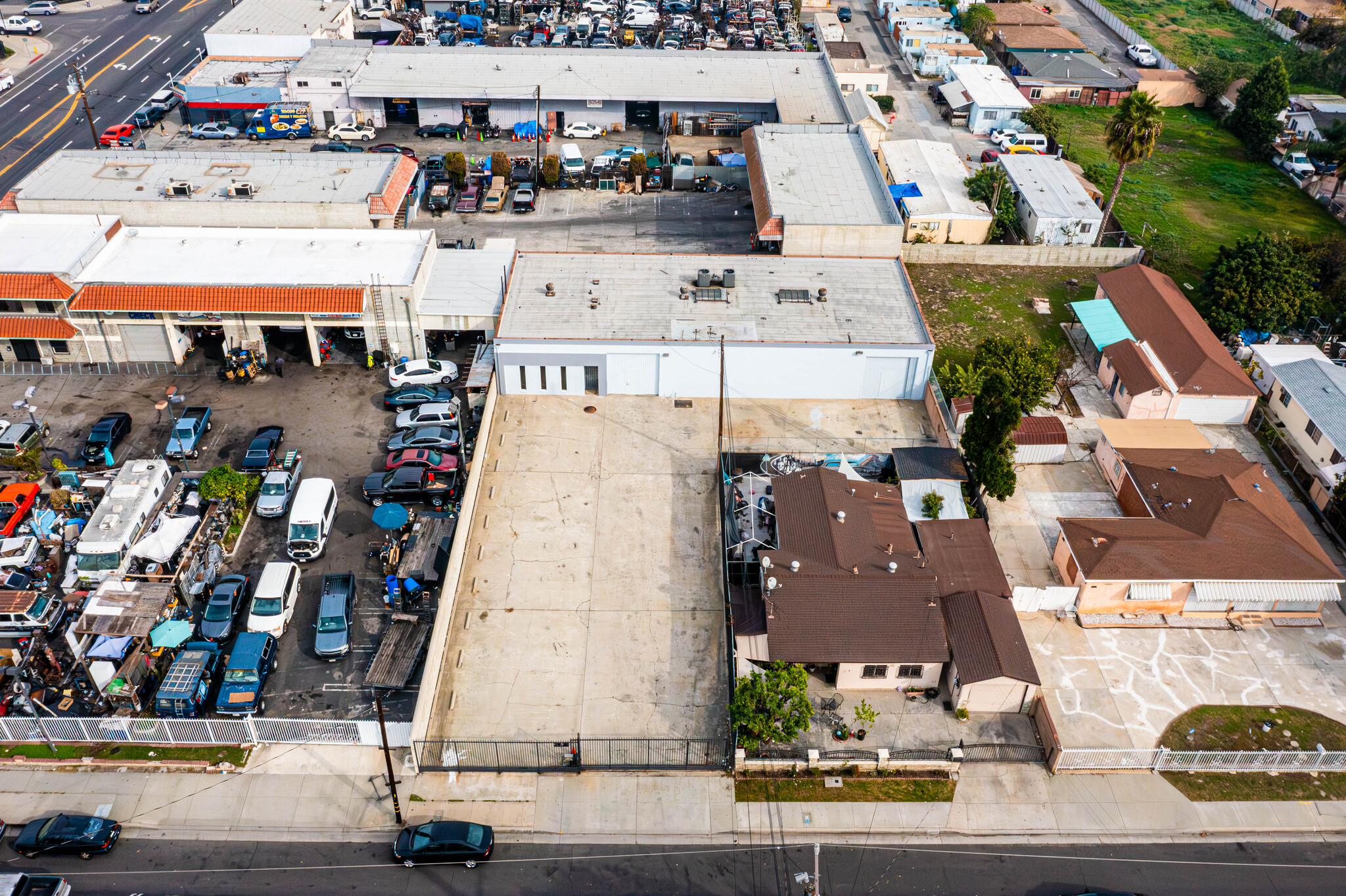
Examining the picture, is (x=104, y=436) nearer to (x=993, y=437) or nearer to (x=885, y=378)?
(x=885, y=378)

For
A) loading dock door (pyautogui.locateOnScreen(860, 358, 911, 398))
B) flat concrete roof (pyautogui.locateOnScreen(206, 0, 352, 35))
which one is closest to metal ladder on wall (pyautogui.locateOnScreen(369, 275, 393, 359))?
loading dock door (pyautogui.locateOnScreen(860, 358, 911, 398))

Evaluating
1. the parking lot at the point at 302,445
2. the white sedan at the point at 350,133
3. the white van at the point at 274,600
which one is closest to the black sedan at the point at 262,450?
the parking lot at the point at 302,445

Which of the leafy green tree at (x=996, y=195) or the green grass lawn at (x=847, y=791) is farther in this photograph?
the leafy green tree at (x=996, y=195)

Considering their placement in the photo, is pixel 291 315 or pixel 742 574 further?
pixel 291 315

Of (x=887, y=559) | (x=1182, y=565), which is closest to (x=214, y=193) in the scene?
(x=887, y=559)

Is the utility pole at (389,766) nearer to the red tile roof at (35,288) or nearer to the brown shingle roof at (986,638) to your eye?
the brown shingle roof at (986,638)

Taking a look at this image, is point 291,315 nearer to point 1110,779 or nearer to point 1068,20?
point 1110,779

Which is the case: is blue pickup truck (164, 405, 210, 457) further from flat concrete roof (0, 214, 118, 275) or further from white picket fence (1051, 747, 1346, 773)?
white picket fence (1051, 747, 1346, 773)
